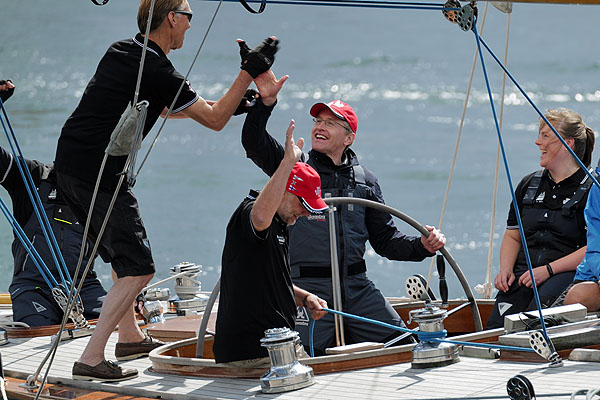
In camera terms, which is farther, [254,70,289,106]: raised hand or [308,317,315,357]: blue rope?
[308,317,315,357]: blue rope

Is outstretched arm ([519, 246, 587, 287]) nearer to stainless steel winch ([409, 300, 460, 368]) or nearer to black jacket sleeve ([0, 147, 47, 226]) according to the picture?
stainless steel winch ([409, 300, 460, 368])

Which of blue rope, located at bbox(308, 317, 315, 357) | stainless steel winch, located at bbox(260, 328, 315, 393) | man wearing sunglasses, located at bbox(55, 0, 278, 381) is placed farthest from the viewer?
blue rope, located at bbox(308, 317, 315, 357)

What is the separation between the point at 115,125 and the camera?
Result: 11.9 ft

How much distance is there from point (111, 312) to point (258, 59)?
100 cm

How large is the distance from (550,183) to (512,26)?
34.3 m

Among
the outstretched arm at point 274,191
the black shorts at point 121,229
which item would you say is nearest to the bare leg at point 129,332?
the black shorts at point 121,229

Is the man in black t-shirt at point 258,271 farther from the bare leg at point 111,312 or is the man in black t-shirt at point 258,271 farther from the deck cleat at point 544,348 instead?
the deck cleat at point 544,348

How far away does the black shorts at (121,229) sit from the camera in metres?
3.59

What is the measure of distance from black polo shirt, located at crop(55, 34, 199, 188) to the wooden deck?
71cm

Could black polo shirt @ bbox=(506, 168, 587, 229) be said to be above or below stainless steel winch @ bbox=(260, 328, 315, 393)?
above

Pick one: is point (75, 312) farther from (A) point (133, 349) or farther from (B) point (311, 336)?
(B) point (311, 336)

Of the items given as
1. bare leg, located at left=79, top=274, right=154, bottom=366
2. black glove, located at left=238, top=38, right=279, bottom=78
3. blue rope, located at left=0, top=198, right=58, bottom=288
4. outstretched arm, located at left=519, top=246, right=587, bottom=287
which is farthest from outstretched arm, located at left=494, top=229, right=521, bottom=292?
blue rope, located at left=0, top=198, right=58, bottom=288

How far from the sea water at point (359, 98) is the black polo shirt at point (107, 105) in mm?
7154

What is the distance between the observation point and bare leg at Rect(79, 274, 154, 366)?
3.57m
